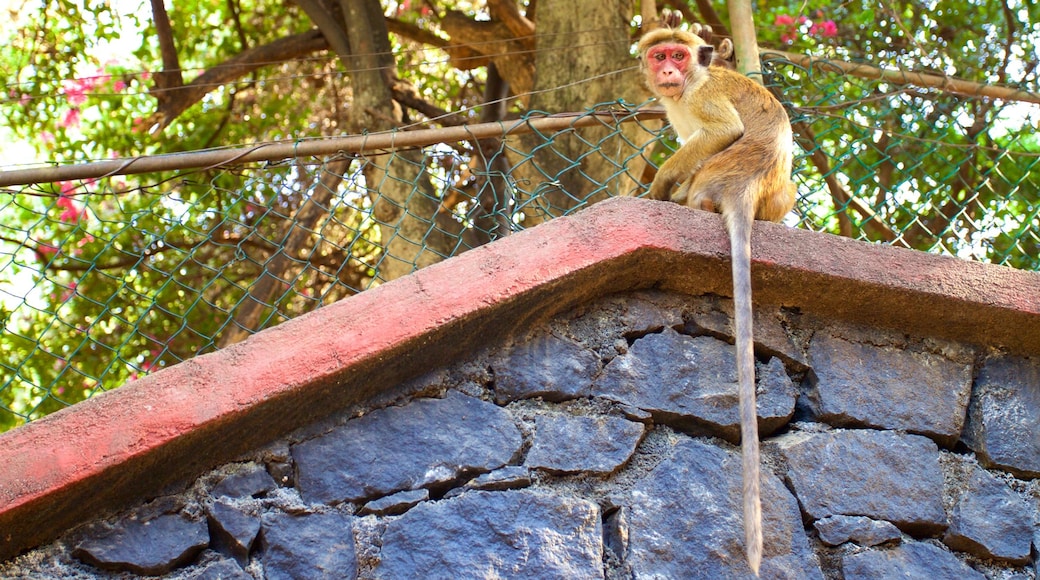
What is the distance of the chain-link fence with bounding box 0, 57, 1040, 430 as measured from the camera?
3.31 meters

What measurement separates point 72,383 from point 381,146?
148 inches

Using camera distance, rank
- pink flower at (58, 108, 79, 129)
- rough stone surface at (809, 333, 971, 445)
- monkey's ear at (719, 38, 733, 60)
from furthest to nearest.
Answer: pink flower at (58, 108, 79, 129)
monkey's ear at (719, 38, 733, 60)
rough stone surface at (809, 333, 971, 445)

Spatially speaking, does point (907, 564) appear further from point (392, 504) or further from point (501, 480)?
point (392, 504)

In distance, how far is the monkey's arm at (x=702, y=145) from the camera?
129 inches

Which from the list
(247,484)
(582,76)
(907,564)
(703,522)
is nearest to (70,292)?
(582,76)

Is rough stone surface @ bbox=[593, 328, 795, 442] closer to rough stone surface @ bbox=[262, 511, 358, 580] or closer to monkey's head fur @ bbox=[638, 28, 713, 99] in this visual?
rough stone surface @ bbox=[262, 511, 358, 580]

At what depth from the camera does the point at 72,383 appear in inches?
235

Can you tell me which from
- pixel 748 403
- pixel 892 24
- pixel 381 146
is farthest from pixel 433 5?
pixel 748 403

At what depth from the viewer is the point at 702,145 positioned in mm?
3297

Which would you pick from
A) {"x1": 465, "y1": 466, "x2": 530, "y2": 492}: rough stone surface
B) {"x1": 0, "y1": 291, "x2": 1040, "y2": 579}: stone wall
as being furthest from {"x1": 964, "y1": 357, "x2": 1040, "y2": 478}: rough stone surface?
{"x1": 465, "y1": 466, "x2": 530, "y2": 492}: rough stone surface

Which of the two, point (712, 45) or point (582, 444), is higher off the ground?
point (712, 45)

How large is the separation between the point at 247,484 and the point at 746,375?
3.84 feet

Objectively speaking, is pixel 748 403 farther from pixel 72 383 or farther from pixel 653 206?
pixel 72 383

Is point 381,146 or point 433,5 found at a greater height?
point 433,5
